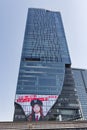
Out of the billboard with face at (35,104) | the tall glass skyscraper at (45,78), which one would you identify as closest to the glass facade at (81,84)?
the tall glass skyscraper at (45,78)

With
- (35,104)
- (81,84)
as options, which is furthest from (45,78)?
(81,84)

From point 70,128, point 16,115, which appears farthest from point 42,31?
point 70,128

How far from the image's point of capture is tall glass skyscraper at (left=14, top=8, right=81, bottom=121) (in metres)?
71.4

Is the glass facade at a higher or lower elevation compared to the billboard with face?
higher

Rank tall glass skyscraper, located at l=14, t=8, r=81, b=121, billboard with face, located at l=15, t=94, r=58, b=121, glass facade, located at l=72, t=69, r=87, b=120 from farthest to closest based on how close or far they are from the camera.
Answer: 1. glass facade, located at l=72, t=69, r=87, b=120
2. tall glass skyscraper, located at l=14, t=8, r=81, b=121
3. billboard with face, located at l=15, t=94, r=58, b=121

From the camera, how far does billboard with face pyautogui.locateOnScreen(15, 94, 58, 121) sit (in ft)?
227

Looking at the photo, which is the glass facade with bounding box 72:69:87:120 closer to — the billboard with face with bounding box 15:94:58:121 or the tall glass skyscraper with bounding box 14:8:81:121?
the tall glass skyscraper with bounding box 14:8:81:121

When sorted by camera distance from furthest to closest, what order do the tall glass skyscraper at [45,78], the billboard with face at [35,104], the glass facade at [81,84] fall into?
the glass facade at [81,84] < the tall glass skyscraper at [45,78] < the billboard with face at [35,104]

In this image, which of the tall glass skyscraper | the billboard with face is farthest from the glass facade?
the billboard with face

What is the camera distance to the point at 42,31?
102 metres

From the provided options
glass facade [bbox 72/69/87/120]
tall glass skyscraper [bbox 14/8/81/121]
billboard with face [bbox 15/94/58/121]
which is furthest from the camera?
glass facade [bbox 72/69/87/120]

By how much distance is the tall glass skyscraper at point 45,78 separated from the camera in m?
71.4

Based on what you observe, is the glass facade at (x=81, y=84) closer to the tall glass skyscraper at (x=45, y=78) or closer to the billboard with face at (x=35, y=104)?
the tall glass skyscraper at (x=45, y=78)

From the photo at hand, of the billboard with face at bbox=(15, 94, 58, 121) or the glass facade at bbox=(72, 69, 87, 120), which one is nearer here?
the billboard with face at bbox=(15, 94, 58, 121)
